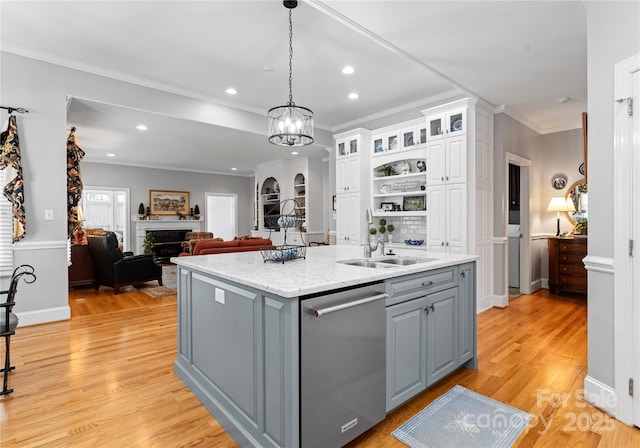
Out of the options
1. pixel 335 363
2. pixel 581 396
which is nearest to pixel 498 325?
pixel 581 396

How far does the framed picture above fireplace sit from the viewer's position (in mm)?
9453

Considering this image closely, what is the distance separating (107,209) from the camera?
8969 mm

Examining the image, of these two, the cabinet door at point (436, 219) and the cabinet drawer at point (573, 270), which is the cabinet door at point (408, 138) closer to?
the cabinet door at point (436, 219)

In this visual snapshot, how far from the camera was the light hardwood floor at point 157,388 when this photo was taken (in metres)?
1.84

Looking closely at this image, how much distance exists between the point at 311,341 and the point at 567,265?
5.20 metres

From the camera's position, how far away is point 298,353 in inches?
58.4

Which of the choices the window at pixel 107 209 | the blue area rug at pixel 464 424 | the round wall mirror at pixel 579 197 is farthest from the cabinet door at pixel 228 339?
the window at pixel 107 209

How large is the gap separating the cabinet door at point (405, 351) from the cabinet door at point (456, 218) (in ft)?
7.90

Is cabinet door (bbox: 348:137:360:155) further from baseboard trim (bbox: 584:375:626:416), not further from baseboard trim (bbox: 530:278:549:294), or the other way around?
baseboard trim (bbox: 584:375:626:416)

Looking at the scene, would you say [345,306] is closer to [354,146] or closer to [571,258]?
[354,146]

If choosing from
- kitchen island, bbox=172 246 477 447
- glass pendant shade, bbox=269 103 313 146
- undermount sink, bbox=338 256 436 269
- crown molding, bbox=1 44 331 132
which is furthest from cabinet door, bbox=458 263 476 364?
crown molding, bbox=1 44 331 132

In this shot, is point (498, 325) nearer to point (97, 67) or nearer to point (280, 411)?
point (280, 411)

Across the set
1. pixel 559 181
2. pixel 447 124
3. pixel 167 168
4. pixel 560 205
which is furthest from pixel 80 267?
pixel 559 181

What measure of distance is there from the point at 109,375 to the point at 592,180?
3.67 meters
